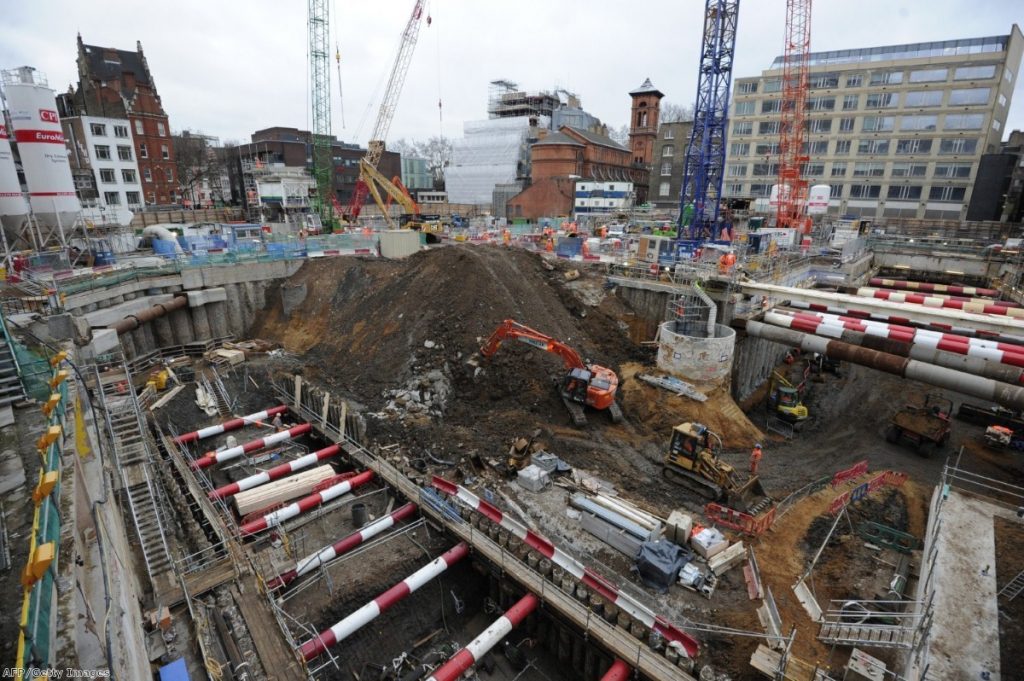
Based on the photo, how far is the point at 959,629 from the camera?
8.67 metres

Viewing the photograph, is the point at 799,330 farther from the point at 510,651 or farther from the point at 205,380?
the point at 205,380

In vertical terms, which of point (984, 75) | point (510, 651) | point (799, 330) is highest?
point (984, 75)

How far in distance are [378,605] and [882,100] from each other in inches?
2792

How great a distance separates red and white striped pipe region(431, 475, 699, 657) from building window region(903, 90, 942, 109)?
67437 mm

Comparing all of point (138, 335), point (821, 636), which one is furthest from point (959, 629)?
point (138, 335)

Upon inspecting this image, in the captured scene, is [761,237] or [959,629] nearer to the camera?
[959,629]

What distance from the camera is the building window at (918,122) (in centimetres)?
5303

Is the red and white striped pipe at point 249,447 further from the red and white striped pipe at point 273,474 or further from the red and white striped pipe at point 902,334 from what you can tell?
the red and white striped pipe at point 902,334

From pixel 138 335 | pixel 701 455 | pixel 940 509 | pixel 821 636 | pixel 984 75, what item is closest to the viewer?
pixel 821 636

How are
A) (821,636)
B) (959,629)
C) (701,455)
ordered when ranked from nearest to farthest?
(959,629), (821,636), (701,455)

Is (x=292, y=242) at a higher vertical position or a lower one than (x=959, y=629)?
higher

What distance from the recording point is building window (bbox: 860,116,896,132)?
54.8 metres

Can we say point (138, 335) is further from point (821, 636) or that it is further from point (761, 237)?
point (761, 237)

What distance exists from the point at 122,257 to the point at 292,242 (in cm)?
1016
